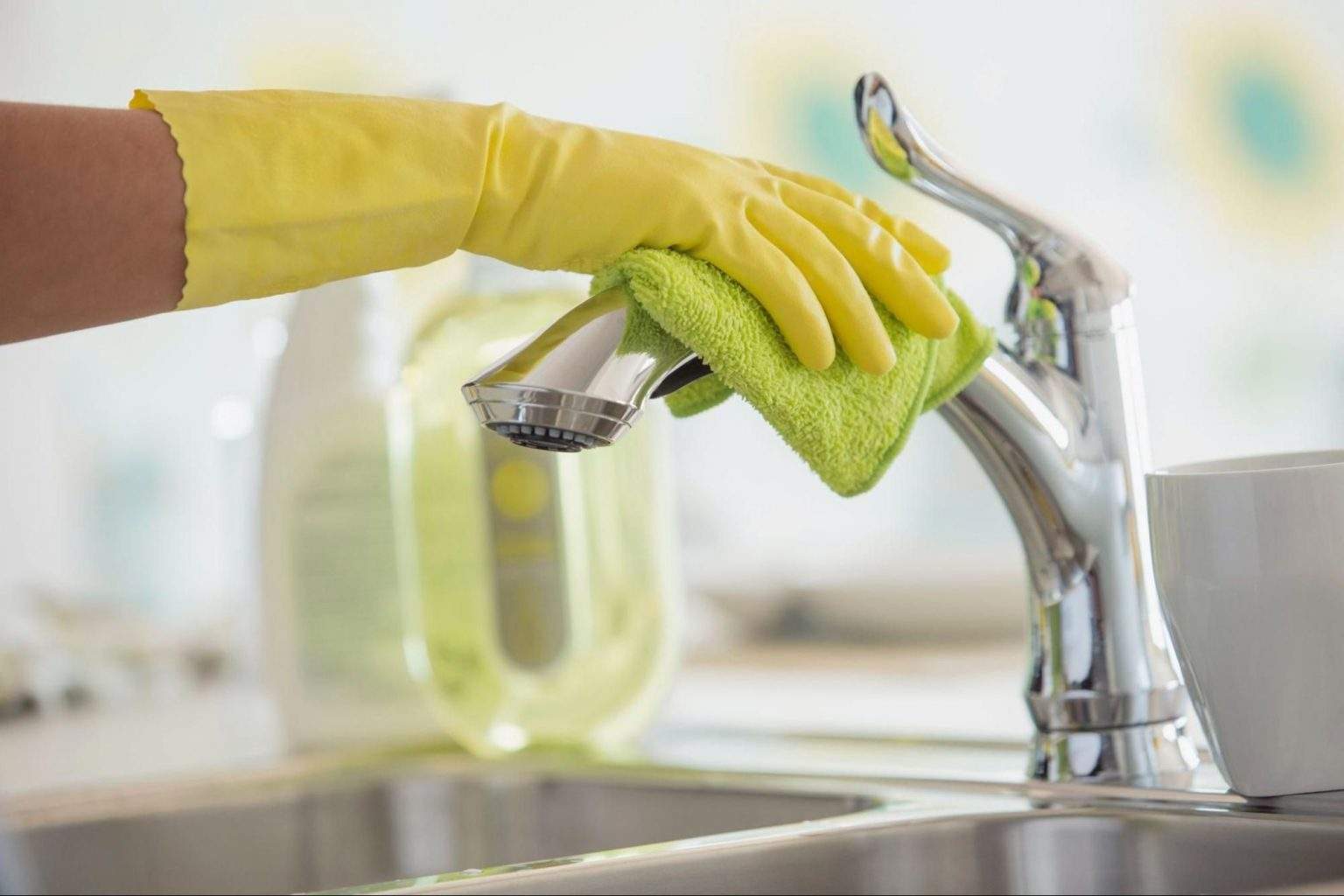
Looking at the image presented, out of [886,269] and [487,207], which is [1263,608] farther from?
[487,207]

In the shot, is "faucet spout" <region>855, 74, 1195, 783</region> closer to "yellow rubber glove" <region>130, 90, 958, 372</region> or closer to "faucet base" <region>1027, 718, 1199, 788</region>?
"faucet base" <region>1027, 718, 1199, 788</region>

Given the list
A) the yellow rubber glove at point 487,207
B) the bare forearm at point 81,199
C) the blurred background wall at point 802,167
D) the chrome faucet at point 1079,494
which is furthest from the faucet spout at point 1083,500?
the blurred background wall at point 802,167

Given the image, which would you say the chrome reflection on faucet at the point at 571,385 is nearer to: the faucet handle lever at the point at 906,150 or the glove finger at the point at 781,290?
the glove finger at the point at 781,290

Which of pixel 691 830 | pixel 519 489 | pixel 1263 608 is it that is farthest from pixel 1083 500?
pixel 519 489

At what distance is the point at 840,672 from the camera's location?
3.55 ft

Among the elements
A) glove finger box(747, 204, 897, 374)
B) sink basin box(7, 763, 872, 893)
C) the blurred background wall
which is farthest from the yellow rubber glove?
the blurred background wall

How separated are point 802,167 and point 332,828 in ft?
2.92

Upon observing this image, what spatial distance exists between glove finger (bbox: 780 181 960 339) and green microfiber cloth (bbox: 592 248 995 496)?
0.05 feet

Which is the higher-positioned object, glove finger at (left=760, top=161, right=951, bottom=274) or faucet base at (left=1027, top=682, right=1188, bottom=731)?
glove finger at (left=760, top=161, right=951, bottom=274)

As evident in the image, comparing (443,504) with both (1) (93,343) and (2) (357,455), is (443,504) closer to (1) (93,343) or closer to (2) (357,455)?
(2) (357,455)

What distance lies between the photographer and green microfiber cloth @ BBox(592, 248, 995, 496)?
1.48 ft

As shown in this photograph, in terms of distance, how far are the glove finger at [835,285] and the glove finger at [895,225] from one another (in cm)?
4

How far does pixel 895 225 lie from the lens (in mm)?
526

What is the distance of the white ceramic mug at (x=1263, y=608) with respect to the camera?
1.58 feet
